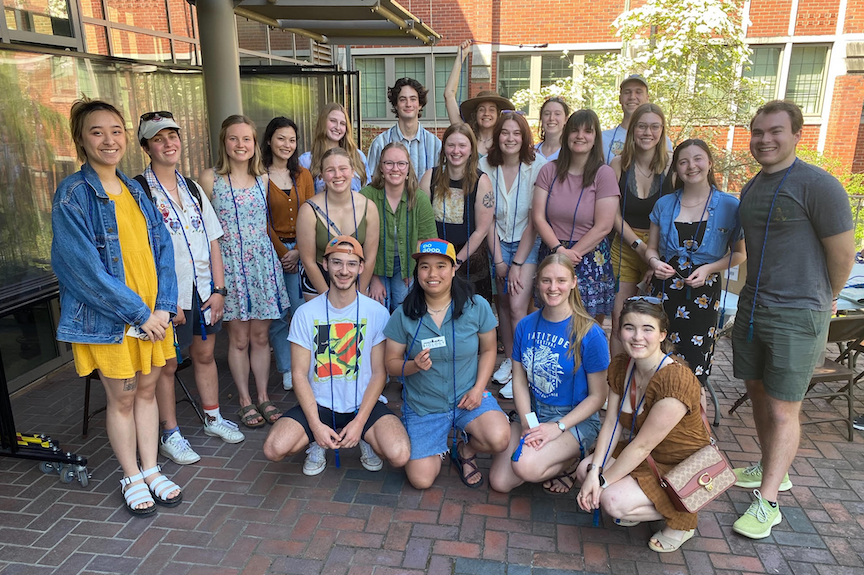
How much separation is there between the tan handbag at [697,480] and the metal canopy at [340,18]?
13.5 feet

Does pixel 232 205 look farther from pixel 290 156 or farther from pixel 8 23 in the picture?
pixel 8 23

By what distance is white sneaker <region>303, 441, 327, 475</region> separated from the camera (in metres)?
3.56

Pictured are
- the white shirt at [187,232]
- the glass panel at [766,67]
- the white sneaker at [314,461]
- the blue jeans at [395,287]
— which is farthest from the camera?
the glass panel at [766,67]

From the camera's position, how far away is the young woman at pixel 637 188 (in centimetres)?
405

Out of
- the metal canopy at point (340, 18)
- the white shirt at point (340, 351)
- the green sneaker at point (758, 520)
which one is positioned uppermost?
the metal canopy at point (340, 18)

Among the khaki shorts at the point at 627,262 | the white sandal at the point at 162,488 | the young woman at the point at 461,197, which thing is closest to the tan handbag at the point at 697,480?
the khaki shorts at the point at 627,262

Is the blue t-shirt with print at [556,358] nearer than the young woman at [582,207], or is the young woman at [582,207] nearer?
the blue t-shirt with print at [556,358]

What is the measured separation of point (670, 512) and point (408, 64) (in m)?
14.1

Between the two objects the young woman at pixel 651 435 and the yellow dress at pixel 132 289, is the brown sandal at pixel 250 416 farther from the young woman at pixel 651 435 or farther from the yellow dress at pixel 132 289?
the young woman at pixel 651 435

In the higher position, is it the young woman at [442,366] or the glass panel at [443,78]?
the glass panel at [443,78]

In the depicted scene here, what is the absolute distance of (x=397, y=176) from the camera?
3.98m

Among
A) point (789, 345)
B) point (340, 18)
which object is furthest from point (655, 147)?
point (340, 18)

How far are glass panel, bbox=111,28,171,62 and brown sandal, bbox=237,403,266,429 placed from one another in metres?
3.71

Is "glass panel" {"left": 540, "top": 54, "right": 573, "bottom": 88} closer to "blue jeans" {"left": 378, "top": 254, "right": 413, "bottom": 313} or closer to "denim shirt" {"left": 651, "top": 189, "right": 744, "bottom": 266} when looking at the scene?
"denim shirt" {"left": 651, "top": 189, "right": 744, "bottom": 266}
